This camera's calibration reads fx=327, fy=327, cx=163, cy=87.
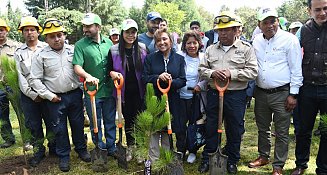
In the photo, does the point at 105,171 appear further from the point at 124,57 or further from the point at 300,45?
the point at 300,45

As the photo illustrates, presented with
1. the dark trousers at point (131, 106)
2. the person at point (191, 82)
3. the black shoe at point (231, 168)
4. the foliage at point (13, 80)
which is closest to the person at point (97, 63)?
the dark trousers at point (131, 106)

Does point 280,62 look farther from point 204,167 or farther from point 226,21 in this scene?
point 204,167

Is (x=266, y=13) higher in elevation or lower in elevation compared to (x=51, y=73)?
higher

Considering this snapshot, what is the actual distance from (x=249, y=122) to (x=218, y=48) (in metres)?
3.36

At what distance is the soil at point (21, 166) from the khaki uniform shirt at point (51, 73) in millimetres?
956

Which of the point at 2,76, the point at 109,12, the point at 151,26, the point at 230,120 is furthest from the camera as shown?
the point at 109,12

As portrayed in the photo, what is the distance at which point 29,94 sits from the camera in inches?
163

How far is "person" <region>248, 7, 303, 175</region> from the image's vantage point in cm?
347

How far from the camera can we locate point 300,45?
3.56m

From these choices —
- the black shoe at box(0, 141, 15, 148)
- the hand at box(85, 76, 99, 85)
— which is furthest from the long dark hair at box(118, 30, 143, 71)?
the black shoe at box(0, 141, 15, 148)

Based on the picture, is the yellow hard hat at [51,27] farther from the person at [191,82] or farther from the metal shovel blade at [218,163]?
the metal shovel blade at [218,163]

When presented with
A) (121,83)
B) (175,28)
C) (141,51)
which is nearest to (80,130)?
(121,83)

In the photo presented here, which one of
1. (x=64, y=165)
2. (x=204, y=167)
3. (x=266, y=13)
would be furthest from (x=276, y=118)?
(x=64, y=165)

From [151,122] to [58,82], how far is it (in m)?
1.52
